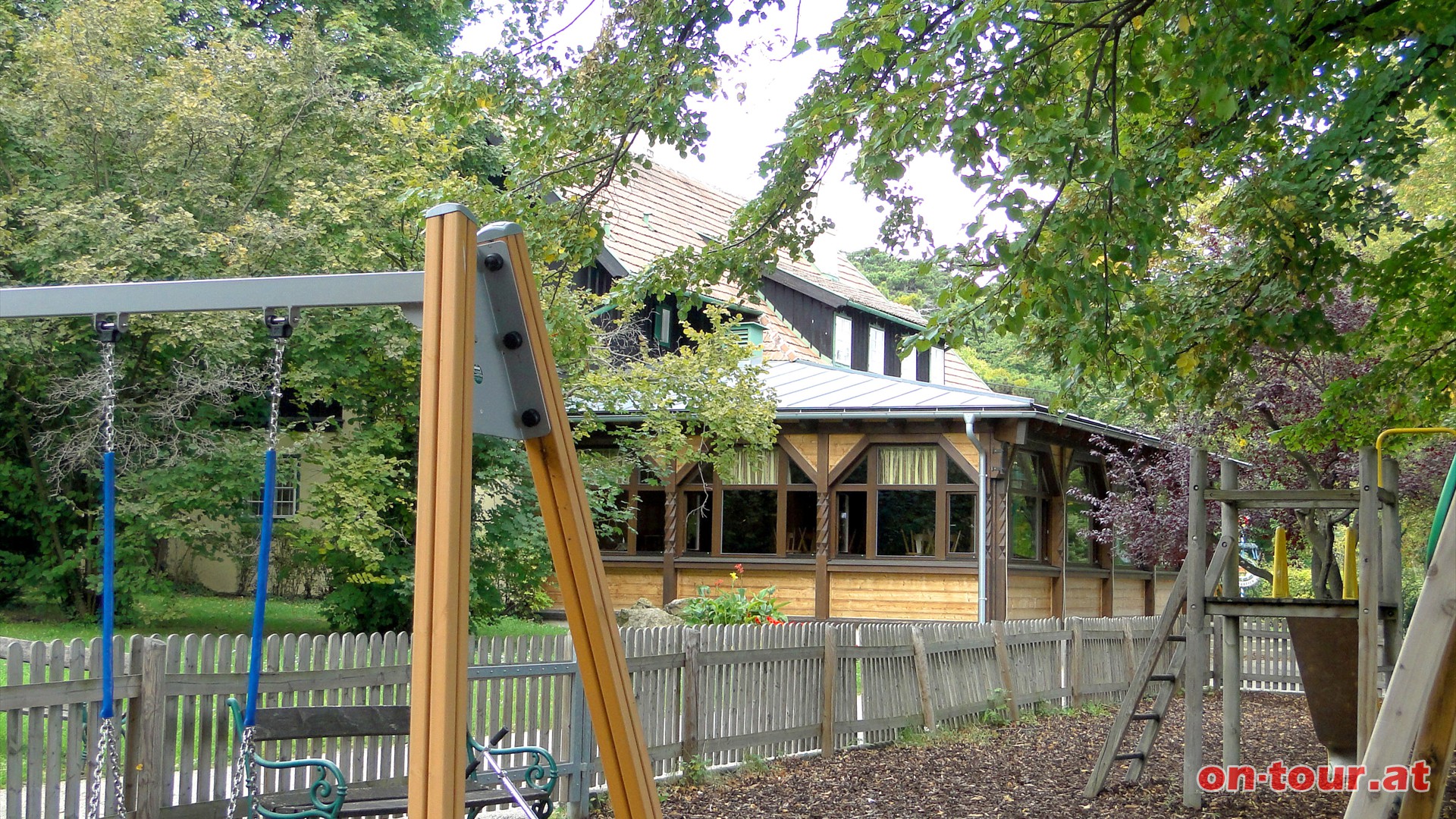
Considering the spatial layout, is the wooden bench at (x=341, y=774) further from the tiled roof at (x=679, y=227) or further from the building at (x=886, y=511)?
the tiled roof at (x=679, y=227)

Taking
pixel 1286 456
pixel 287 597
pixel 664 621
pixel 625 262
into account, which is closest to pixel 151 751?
pixel 664 621

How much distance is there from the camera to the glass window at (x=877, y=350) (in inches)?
1117

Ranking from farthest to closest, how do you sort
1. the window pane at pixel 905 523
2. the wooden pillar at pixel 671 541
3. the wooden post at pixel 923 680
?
the wooden pillar at pixel 671 541 < the window pane at pixel 905 523 < the wooden post at pixel 923 680

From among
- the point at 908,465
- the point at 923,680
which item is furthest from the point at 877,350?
the point at 923,680

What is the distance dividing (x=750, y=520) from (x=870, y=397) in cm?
282

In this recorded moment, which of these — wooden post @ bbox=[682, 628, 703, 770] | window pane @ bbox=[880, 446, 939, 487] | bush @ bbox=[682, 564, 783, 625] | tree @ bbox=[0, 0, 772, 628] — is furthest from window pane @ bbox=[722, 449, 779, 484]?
wooden post @ bbox=[682, 628, 703, 770]

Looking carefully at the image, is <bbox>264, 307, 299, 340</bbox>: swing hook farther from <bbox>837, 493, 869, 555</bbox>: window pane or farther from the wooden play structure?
<bbox>837, 493, 869, 555</bbox>: window pane

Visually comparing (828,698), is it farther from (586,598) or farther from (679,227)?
(679,227)

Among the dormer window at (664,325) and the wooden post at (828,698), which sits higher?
the dormer window at (664,325)

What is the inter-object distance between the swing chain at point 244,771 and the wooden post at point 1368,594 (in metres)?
5.69

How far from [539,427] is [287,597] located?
1929cm

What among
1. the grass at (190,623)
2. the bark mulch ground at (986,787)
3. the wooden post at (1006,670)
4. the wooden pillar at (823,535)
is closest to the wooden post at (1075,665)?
the wooden post at (1006,670)

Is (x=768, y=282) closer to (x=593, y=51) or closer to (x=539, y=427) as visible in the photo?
(x=593, y=51)

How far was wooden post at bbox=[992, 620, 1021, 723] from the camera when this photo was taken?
12.1m
